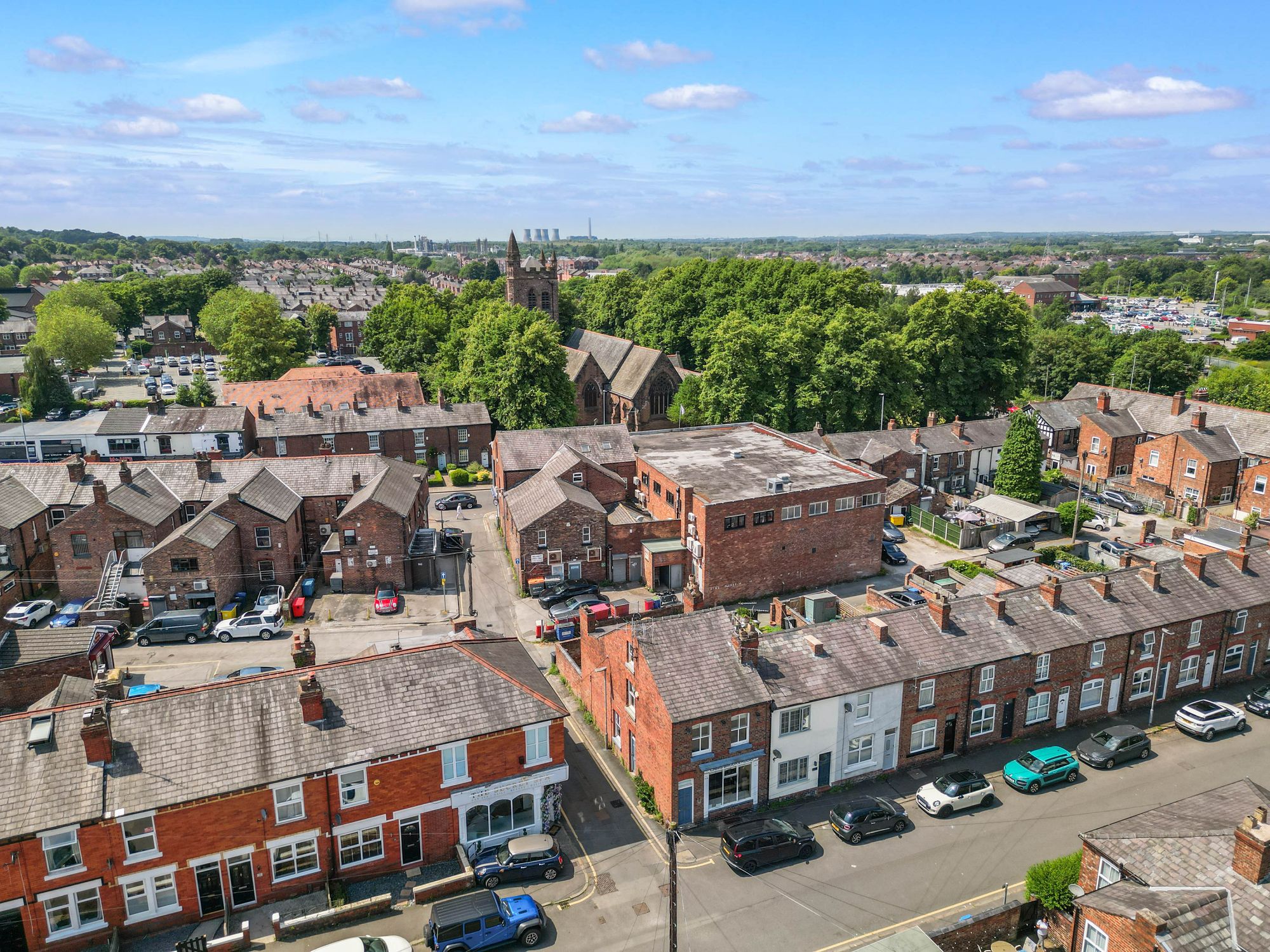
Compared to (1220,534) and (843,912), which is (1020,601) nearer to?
(843,912)

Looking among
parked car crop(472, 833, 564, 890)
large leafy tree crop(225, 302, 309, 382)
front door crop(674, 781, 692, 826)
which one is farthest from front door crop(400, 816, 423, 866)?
large leafy tree crop(225, 302, 309, 382)

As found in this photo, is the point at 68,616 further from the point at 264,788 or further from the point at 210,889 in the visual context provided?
the point at 264,788

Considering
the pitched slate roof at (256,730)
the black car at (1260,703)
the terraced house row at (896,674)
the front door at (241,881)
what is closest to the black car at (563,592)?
the terraced house row at (896,674)

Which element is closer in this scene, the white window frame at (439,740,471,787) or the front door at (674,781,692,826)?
the white window frame at (439,740,471,787)

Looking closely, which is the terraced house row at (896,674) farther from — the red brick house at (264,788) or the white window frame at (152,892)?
the white window frame at (152,892)

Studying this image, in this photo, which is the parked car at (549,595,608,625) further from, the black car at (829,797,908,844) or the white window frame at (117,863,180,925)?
the white window frame at (117,863,180,925)

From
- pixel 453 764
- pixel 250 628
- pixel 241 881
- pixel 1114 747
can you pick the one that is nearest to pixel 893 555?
pixel 1114 747
